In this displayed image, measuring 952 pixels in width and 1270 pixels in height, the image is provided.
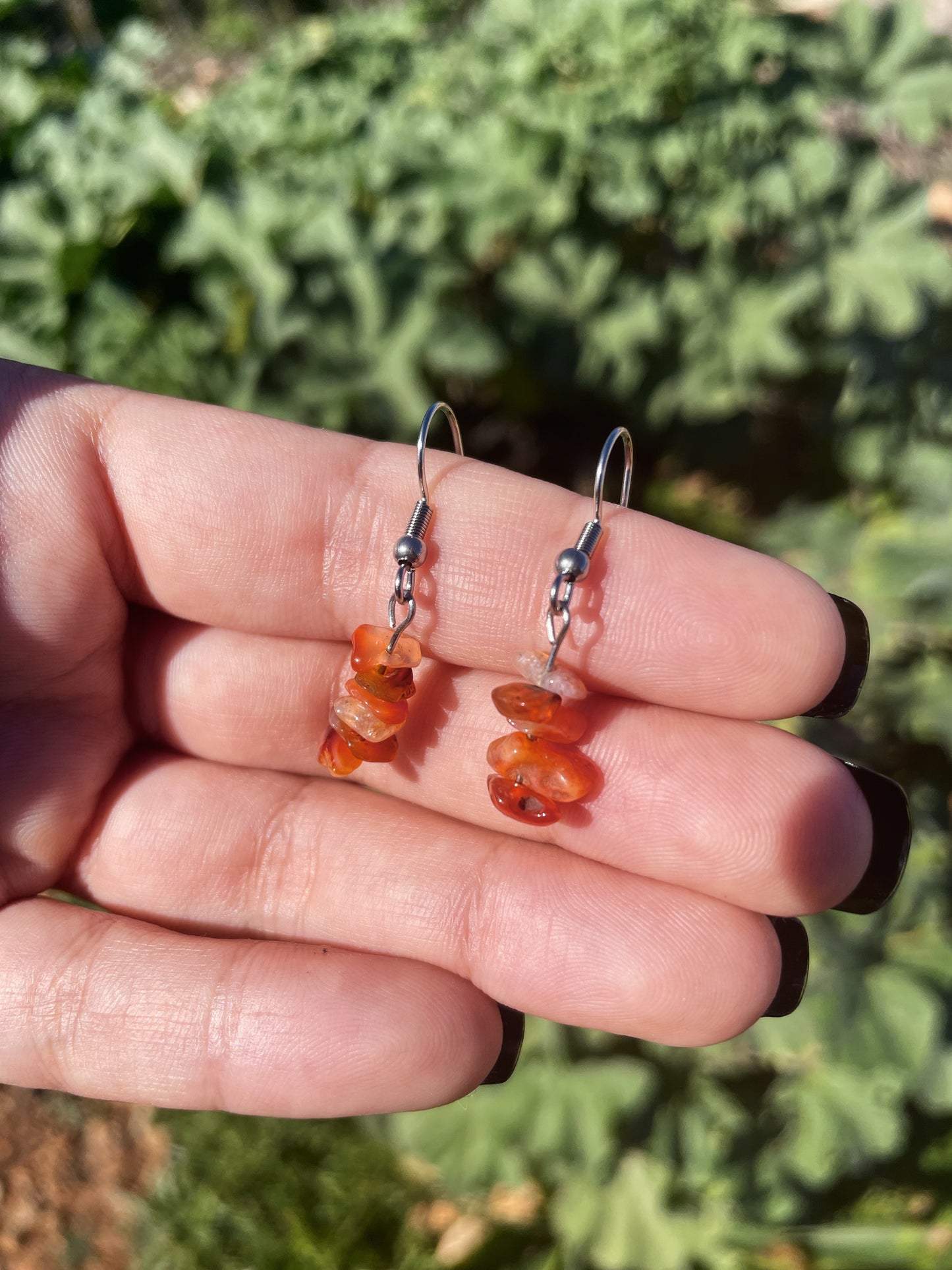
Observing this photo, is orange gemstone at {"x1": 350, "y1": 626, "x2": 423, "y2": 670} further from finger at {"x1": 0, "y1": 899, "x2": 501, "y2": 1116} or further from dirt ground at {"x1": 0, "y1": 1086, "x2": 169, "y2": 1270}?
dirt ground at {"x1": 0, "y1": 1086, "x2": 169, "y2": 1270}

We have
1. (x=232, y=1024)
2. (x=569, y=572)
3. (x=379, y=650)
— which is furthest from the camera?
(x=379, y=650)

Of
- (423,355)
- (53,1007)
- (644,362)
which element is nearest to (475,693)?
(53,1007)

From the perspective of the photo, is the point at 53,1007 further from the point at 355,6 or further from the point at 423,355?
the point at 355,6

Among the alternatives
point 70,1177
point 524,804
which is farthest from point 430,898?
point 70,1177

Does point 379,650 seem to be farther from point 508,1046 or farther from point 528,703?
point 508,1046

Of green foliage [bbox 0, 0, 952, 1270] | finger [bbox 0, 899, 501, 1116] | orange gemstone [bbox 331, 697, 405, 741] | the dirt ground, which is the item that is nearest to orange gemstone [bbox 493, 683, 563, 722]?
orange gemstone [bbox 331, 697, 405, 741]
